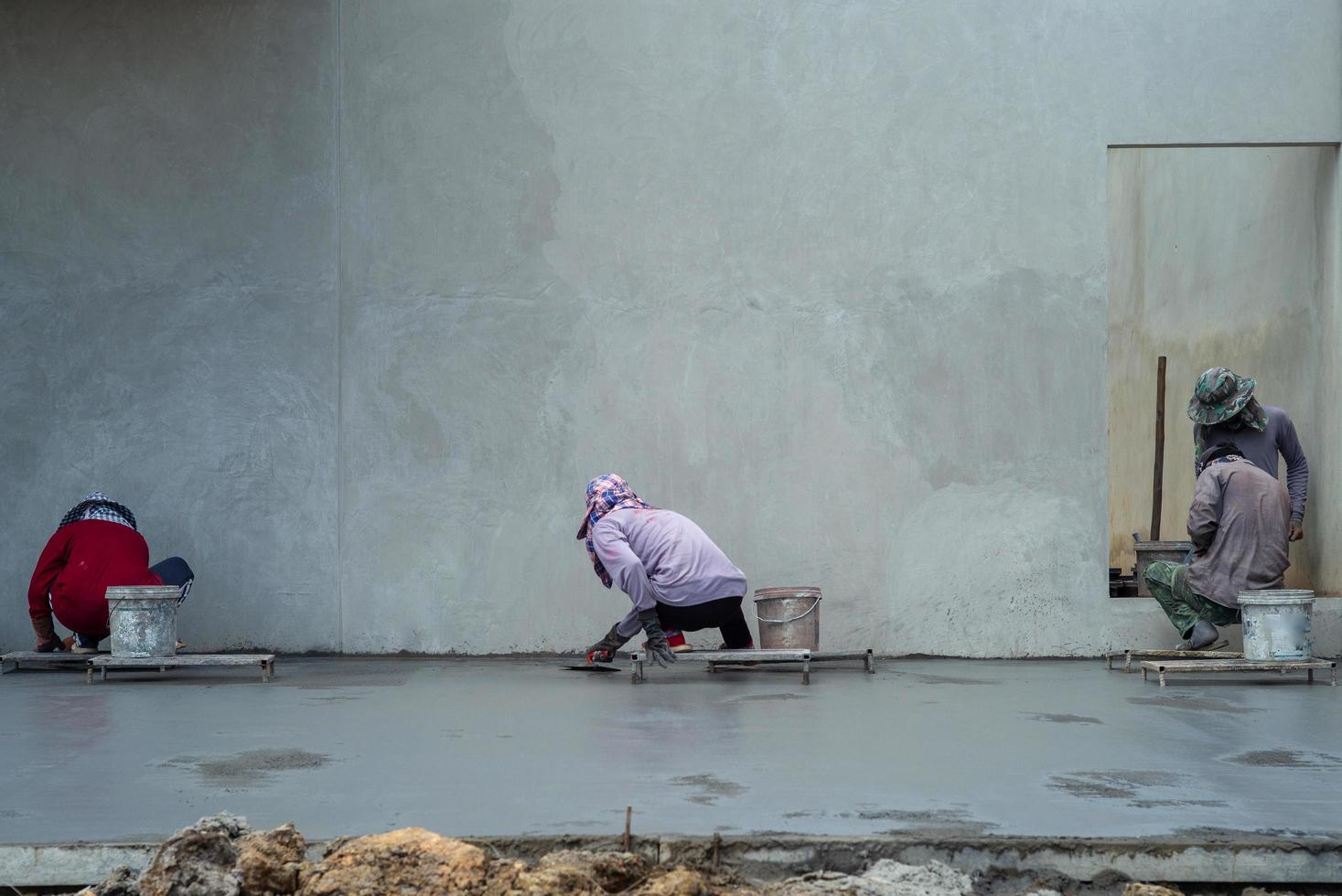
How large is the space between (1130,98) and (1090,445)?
2.18 meters

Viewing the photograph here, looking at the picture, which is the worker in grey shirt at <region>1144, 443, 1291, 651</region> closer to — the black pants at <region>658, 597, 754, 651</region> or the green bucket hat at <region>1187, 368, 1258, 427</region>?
the green bucket hat at <region>1187, 368, 1258, 427</region>

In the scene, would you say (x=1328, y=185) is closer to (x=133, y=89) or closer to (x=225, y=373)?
(x=225, y=373)

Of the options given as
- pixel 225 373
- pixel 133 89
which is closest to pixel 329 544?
pixel 225 373

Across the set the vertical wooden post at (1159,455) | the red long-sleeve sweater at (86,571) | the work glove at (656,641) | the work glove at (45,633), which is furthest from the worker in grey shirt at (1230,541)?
the work glove at (45,633)

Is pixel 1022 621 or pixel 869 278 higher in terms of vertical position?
pixel 869 278

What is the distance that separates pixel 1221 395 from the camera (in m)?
7.25

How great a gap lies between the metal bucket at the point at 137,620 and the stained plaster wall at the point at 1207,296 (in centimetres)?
687

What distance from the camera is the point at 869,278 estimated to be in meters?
8.02

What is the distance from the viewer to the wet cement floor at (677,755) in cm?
320

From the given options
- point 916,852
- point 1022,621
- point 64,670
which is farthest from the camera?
point 1022,621

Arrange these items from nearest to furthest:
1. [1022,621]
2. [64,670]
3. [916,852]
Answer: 1. [916,852]
2. [64,670]
3. [1022,621]

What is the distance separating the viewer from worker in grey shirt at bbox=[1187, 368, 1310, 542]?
725 centimetres

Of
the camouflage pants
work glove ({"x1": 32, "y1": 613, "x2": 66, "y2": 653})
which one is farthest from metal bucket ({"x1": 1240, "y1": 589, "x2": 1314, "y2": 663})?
work glove ({"x1": 32, "y1": 613, "x2": 66, "y2": 653})

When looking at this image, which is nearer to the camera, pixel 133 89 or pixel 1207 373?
pixel 1207 373
